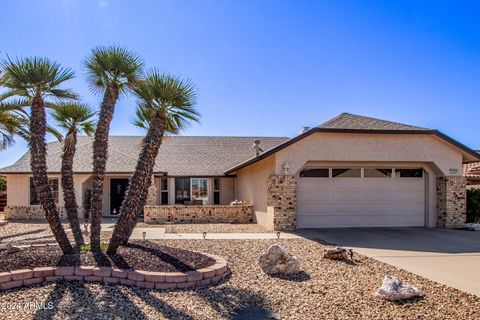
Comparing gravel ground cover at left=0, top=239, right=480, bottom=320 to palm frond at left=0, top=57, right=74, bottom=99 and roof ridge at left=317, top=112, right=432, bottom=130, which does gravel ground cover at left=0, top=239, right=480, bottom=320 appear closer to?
palm frond at left=0, top=57, right=74, bottom=99

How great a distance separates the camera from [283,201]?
13.5m

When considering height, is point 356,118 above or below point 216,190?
above

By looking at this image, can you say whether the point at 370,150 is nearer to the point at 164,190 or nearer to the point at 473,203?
the point at 473,203

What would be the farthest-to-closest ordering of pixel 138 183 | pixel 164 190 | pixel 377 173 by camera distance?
pixel 164 190
pixel 377 173
pixel 138 183

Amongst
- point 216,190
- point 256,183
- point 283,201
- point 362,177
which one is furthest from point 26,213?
point 362,177

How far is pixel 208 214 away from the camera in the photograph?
690 inches

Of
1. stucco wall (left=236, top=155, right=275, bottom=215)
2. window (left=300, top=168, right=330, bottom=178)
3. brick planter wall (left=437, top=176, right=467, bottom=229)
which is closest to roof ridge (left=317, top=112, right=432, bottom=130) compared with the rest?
window (left=300, top=168, right=330, bottom=178)

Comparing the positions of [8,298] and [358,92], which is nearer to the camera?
[8,298]

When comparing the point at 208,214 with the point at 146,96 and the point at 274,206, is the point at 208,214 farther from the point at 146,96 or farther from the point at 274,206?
the point at 146,96

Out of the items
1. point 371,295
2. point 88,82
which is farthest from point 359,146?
point 88,82

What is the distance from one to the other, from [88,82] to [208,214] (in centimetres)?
1061

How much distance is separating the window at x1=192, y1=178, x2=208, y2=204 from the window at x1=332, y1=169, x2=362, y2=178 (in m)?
8.71

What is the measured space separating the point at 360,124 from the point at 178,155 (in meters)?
12.2

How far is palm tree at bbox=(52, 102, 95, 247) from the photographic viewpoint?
26.0 feet
